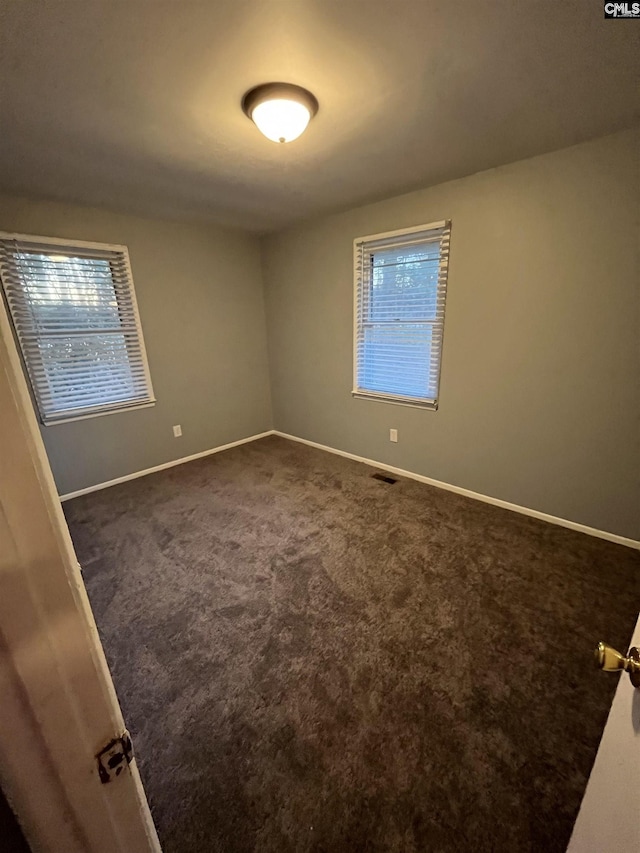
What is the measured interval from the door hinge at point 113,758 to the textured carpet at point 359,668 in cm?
94

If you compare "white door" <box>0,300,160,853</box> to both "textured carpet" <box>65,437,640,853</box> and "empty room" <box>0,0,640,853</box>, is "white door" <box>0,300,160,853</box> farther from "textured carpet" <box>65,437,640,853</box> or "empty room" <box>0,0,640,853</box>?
"textured carpet" <box>65,437,640,853</box>

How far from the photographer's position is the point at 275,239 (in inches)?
144

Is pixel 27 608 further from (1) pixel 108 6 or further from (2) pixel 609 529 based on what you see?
(2) pixel 609 529

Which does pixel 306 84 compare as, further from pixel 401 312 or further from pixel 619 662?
pixel 619 662

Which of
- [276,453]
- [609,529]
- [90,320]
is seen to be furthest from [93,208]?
[609,529]

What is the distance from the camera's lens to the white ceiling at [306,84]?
1.09 meters

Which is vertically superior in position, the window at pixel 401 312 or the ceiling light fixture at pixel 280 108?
the ceiling light fixture at pixel 280 108

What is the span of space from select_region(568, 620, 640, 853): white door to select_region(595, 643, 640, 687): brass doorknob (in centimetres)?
3

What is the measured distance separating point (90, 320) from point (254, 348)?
1.65 metres

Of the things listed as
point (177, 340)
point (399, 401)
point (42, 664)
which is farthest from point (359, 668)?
point (177, 340)

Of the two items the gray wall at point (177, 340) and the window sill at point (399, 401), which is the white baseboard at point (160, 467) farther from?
the window sill at point (399, 401)

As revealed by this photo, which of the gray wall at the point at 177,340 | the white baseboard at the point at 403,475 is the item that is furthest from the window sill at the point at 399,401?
the gray wall at the point at 177,340

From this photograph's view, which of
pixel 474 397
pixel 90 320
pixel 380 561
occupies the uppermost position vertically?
pixel 90 320

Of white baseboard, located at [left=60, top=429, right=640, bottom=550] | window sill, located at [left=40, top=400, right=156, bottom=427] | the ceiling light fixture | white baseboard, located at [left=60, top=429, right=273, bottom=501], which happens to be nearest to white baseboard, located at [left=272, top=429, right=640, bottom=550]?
white baseboard, located at [left=60, top=429, right=640, bottom=550]
